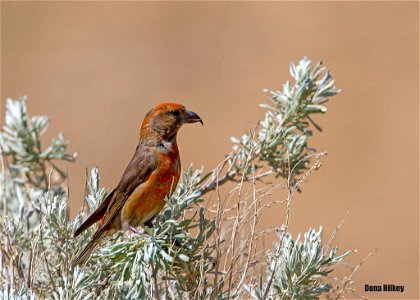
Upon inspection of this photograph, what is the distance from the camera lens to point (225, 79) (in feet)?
46.4

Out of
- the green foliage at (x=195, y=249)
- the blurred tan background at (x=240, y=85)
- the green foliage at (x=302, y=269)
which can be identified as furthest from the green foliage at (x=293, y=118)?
the blurred tan background at (x=240, y=85)

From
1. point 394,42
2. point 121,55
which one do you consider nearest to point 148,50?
point 121,55

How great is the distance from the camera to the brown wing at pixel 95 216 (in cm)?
384

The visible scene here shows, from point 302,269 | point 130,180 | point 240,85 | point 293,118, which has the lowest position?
point 302,269

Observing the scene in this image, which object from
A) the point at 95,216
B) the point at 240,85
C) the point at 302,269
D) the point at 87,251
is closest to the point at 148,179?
the point at 95,216

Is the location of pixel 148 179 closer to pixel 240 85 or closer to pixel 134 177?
pixel 134 177

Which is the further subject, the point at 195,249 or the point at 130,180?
the point at 130,180

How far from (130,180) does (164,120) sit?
483mm

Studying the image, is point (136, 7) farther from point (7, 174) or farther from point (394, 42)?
point (7, 174)

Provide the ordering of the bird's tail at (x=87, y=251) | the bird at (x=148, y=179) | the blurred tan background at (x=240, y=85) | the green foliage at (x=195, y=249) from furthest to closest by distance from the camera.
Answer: the blurred tan background at (x=240, y=85) → the bird at (x=148, y=179) → the bird's tail at (x=87, y=251) → the green foliage at (x=195, y=249)

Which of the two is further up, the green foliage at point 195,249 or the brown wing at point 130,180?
the brown wing at point 130,180

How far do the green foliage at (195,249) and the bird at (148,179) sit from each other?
0.24ft

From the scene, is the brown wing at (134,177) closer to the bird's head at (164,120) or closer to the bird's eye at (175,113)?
the bird's head at (164,120)

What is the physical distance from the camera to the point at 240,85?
45.7 feet
